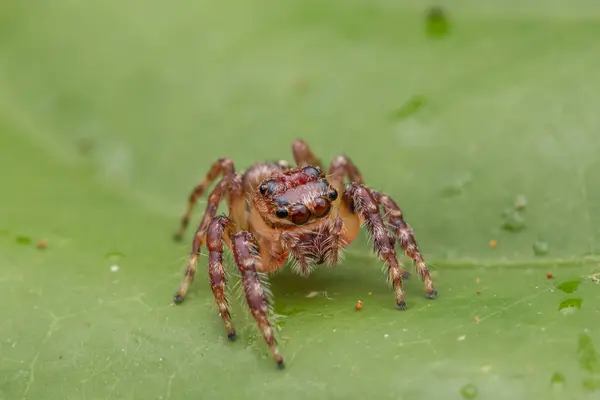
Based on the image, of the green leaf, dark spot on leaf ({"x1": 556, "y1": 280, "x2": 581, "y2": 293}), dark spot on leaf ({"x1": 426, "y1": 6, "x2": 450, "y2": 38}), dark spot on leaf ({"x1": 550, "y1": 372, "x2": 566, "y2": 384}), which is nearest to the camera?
dark spot on leaf ({"x1": 550, "y1": 372, "x2": 566, "y2": 384})

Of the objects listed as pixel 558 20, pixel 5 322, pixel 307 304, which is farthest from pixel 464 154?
pixel 5 322

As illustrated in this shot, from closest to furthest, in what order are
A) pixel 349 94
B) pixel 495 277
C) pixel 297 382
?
pixel 297 382 → pixel 495 277 → pixel 349 94

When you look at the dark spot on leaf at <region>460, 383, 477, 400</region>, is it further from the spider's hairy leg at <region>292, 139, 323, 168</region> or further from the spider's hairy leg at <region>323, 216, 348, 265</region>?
the spider's hairy leg at <region>292, 139, 323, 168</region>

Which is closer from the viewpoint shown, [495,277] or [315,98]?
[495,277]

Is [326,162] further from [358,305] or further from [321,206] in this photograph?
[358,305]

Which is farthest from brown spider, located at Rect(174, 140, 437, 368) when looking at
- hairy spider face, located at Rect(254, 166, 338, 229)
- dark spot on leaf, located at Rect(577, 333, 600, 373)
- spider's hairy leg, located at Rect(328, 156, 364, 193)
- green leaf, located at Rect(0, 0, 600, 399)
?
dark spot on leaf, located at Rect(577, 333, 600, 373)

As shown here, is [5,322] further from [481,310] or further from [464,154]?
[464,154]
